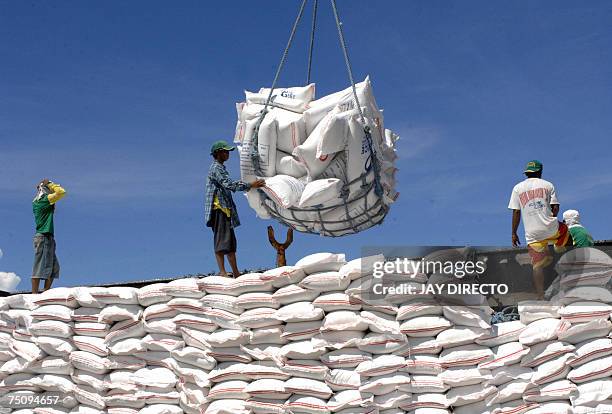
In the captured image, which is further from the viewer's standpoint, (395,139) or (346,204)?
(395,139)

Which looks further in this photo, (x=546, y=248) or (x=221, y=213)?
(x=221, y=213)

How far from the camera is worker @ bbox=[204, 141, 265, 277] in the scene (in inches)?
225

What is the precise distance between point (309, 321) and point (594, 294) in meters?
1.71

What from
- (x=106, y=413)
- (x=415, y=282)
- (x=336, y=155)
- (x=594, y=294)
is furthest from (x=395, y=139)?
(x=106, y=413)

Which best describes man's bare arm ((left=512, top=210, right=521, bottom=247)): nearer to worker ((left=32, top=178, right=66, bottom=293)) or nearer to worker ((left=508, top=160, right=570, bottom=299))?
worker ((left=508, top=160, right=570, bottom=299))

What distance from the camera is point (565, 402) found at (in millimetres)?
4559

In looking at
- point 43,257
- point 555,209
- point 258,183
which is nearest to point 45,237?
point 43,257

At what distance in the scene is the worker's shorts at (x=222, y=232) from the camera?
571 cm

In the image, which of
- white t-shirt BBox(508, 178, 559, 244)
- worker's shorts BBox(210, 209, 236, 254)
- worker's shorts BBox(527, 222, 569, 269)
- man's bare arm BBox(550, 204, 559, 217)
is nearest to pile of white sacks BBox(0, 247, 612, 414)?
worker's shorts BBox(527, 222, 569, 269)

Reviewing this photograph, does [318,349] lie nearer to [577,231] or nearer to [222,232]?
[222,232]

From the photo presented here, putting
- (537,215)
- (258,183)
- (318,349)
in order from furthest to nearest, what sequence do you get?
(258,183), (537,215), (318,349)

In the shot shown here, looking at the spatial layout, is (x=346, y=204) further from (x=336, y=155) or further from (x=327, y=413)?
(x=327, y=413)

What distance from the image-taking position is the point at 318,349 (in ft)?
16.2

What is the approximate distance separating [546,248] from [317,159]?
160cm
